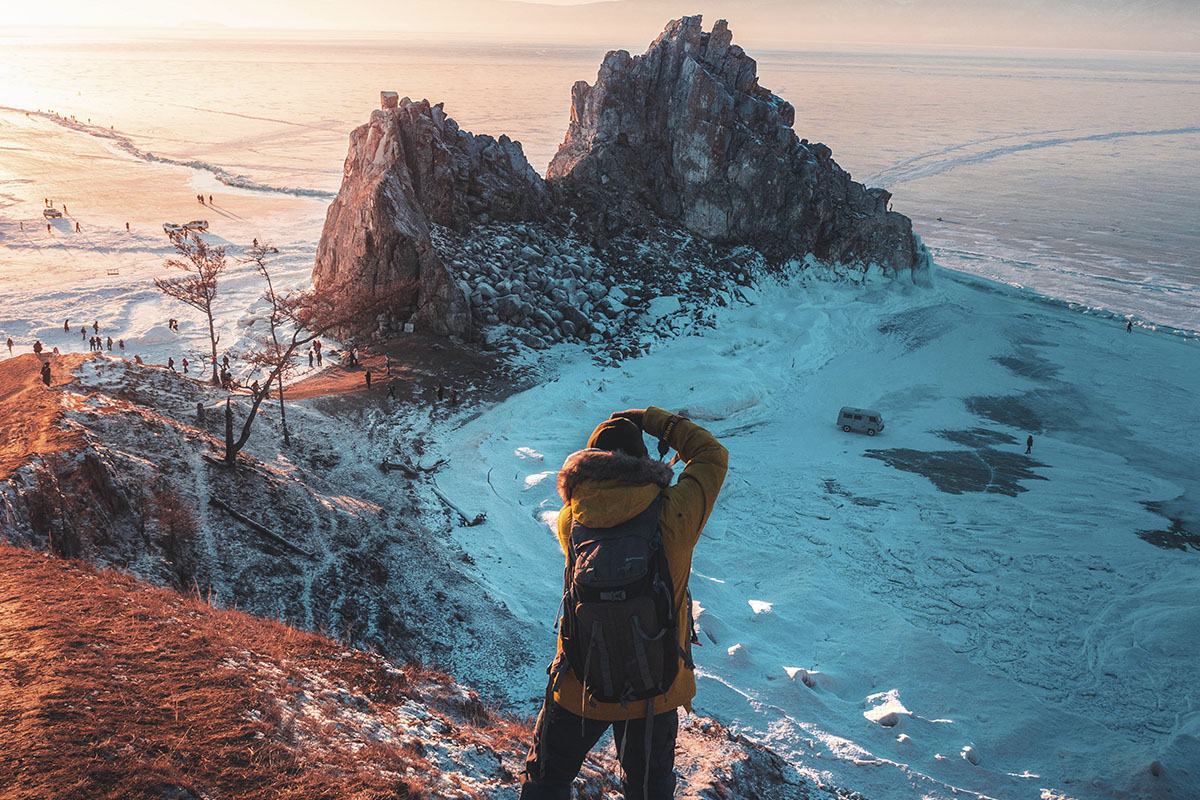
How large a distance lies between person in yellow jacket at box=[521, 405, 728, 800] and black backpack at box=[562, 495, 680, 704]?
69 millimetres

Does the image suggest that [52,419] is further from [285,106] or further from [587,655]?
[285,106]

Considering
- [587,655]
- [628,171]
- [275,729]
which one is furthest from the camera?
[628,171]

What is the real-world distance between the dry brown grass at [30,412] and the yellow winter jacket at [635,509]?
10.3 meters

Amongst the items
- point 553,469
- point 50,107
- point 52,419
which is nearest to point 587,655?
point 52,419

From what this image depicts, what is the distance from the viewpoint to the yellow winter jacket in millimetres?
4332

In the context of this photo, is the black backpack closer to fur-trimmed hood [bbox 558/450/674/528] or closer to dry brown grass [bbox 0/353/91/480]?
fur-trimmed hood [bbox 558/450/674/528]

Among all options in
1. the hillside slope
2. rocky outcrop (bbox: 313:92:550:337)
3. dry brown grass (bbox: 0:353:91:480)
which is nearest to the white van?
rocky outcrop (bbox: 313:92:550:337)

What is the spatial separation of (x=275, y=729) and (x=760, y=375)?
27.0 meters

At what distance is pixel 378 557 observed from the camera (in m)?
14.1

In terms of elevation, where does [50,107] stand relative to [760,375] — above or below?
above

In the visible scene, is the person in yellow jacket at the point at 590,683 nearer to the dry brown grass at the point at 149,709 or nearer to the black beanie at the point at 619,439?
the black beanie at the point at 619,439

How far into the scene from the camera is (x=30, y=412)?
45.8 feet

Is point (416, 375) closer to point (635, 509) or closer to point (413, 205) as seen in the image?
point (413, 205)

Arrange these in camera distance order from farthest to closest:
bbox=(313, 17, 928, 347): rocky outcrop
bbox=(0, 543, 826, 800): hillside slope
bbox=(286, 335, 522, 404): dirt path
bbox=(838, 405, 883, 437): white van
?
1. bbox=(313, 17, 928, 347): rocky outcrop
2. bbox=(838, 405, 883, 437): white van
3. bbox=(286, 335, 522, 404): dirt path
4. bbox=(0, 543, 826, 800): hillside slope
